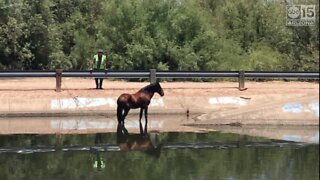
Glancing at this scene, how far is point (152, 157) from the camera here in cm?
1192

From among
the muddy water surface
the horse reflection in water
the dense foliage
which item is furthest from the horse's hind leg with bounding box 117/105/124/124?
the dense foliage

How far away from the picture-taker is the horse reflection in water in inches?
516

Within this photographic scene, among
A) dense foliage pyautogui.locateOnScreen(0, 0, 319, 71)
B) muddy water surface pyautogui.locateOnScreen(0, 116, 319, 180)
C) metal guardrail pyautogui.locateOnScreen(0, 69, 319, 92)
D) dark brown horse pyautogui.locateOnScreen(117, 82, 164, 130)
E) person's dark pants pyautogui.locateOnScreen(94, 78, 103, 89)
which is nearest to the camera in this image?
muddy water surface pyautogui.locateOnScreen(0, 116, 319, 180)

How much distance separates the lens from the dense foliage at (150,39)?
2961 cm

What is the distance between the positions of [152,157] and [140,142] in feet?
7.65

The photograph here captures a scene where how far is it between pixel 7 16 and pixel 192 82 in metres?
11.1

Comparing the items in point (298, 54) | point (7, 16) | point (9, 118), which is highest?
point (7, 16)

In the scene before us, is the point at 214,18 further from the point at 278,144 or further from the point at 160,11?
the point at 278,144

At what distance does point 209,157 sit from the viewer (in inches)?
458

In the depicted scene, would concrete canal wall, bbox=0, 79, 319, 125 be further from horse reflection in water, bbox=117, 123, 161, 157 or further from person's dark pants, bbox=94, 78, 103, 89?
horse reflection in water, bbox=117, 123, 161, 157

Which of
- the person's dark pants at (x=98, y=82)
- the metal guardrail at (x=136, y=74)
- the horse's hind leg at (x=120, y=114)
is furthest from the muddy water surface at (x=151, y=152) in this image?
the person's dark pants at (x=98, y=82)

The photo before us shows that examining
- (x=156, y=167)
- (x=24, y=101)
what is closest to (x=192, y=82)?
(x=24, y=101)

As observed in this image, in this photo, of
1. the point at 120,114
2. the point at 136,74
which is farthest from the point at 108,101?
the point at 120,114

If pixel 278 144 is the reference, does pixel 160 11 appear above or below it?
above
